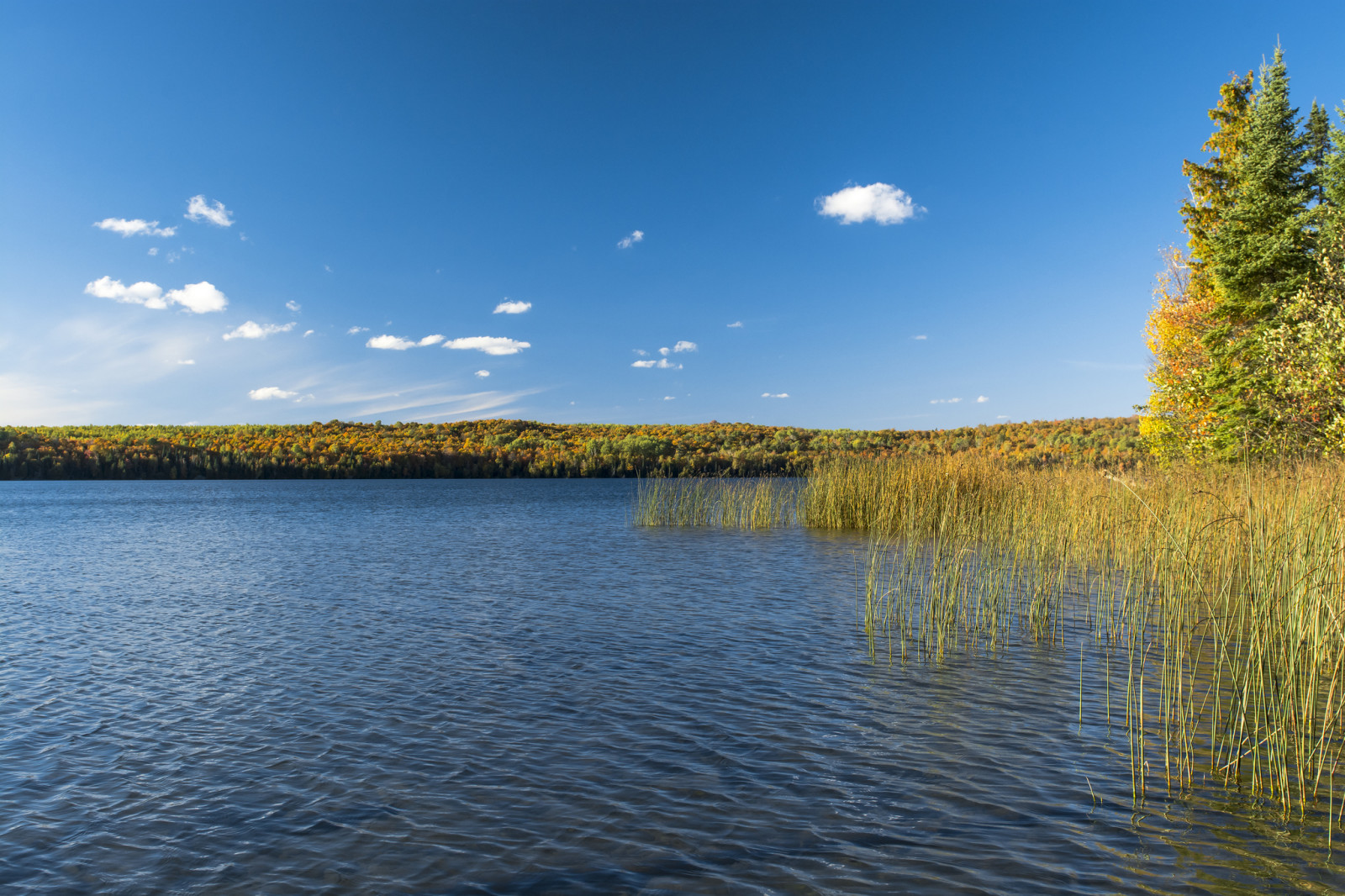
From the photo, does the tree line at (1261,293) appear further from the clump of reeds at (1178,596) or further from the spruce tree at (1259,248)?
the clump of reeds at (1178,596)

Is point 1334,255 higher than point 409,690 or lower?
higher

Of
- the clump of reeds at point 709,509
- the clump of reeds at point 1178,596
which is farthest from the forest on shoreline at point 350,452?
the clump of reeds at point 1178,596

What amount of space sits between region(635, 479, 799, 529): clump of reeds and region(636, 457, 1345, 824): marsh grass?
430 cm

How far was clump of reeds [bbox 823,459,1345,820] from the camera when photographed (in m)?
4.56

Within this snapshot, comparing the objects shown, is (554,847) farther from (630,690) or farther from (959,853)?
(630,690)

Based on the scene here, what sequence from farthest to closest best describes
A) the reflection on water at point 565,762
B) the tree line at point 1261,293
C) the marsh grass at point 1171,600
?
1. the tree line at point 1261,293
2. the marsh grass at point 1171,600
3. the reflection on water at point 565,762

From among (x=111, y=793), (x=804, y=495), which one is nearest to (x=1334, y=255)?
(x=804, y=495)

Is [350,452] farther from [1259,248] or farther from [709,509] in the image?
[1259,248]

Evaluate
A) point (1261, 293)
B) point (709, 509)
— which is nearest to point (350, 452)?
point (709, 509)

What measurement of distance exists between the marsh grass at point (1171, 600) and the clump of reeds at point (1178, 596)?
33 mm

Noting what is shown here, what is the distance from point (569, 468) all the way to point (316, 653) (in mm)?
82035

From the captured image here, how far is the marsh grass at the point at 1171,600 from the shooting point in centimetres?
456

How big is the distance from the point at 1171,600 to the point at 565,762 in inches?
249

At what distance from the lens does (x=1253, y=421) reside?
1836 cm
